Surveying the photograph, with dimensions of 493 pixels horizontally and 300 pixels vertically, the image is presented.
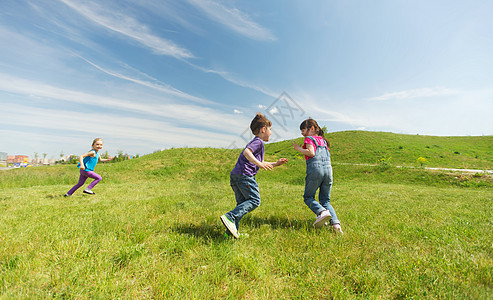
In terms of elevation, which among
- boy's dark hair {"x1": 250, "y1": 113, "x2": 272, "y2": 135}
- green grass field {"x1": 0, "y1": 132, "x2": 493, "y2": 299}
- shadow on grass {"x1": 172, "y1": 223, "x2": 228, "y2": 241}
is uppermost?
boy's dark hair {"x1": 250, "y1": 113, "x2": 272, "y2": 135}

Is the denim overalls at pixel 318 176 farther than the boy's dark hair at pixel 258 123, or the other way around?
the denim overalls at pixel 318 176

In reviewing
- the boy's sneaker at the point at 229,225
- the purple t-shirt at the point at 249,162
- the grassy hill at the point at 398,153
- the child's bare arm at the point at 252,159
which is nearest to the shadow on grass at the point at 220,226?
the boy's sneaker at the point at 229,225

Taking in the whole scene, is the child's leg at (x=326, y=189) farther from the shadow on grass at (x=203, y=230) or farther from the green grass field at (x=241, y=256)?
the shadow on grass at (x=203, y=230)

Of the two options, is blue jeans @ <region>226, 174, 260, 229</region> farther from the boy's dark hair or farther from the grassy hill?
the grassy hill

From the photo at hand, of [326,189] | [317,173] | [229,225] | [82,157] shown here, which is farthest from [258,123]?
[82,157]

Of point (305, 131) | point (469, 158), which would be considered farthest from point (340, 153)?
point (305, 131)

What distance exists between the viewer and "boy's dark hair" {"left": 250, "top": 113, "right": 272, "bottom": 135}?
426 centimetres

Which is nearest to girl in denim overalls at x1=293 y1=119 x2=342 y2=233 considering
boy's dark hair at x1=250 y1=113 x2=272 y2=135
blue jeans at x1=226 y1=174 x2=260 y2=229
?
boy's dark hair at x1=250 y1=113 x2=272 y2=135

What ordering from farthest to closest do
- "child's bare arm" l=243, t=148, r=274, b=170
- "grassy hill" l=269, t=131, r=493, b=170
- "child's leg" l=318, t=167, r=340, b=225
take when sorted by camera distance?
"grassy hill" l=269, t=131, r=493, b=170 < "child's leg" l=318, t=167, r=340, b=225 < "child's bare arm" l=243, t=148, r=274, b=170

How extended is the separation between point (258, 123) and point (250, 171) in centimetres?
99

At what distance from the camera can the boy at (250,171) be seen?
384 centimetres

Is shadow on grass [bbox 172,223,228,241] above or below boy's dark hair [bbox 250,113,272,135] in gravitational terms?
below

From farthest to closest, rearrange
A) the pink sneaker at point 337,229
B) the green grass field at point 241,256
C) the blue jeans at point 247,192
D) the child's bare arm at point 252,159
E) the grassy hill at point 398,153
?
the grassy hill at point 398,153 → the pink sneaker at point 337,229 → the blue jeans at point 247,192 → the child's bare arm at point 252,159 → the green grass field at point 241,256

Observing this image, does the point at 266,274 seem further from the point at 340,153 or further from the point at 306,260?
the point at 340,153
